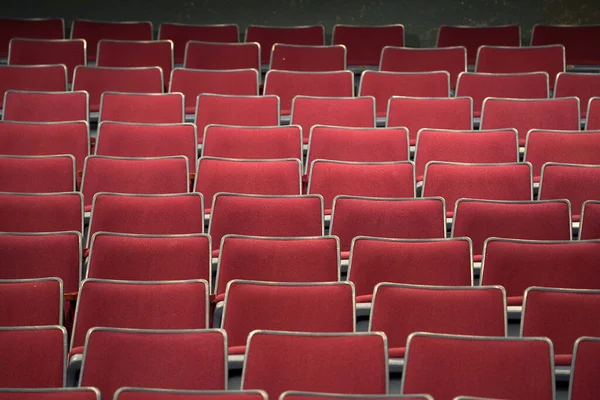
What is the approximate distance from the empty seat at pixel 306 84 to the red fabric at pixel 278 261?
459mm

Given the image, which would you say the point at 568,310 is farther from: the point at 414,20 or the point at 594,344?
the point at 414,20

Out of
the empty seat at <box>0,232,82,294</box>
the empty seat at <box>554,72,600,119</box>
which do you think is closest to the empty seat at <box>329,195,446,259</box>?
the empty seat at <box>0,232,82,294</box>

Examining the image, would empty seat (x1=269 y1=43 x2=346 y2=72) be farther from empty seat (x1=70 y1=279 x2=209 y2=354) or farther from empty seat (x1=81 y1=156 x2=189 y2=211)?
empty seat (x1=70 y1=279 x2=209 y2=354)

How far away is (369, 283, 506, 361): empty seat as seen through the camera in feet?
2.13

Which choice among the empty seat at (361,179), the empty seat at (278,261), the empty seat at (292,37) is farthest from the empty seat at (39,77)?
the empty seat at (278,261)

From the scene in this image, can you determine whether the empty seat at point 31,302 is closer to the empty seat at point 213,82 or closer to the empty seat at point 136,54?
the empty seat at point 213,82

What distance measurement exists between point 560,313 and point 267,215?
28cm

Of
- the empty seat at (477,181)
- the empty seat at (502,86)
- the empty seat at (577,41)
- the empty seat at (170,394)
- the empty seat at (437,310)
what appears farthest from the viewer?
the empty seat at (577,41)

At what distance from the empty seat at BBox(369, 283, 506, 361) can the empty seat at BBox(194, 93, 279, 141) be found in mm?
464

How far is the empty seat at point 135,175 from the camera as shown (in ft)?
3.01

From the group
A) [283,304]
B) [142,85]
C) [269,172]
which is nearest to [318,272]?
[283,304]

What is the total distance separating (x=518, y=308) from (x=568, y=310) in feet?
0.22

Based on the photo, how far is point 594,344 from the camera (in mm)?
566

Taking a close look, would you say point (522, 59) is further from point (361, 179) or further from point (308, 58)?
point (361, 179)
